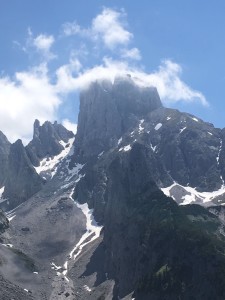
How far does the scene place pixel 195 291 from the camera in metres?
156

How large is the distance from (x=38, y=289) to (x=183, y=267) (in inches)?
2266

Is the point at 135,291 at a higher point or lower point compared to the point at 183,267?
lower

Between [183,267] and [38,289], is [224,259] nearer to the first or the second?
[183,267]

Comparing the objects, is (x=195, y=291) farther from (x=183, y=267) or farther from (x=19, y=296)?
(x=19, y=296)

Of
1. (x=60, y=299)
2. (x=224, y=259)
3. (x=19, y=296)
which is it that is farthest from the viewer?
(x=60, y=299)

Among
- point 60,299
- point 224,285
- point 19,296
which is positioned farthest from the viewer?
point 60,299

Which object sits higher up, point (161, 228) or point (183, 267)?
point (161, 228)

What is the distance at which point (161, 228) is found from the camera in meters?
200

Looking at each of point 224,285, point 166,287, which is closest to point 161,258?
point 166,287

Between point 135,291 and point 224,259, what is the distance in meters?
28.8

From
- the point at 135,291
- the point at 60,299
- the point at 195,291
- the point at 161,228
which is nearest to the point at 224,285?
the point at 195,291

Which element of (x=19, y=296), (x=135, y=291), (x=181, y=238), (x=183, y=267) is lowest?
(x=19, y=296)

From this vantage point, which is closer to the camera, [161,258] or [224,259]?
[224,259]

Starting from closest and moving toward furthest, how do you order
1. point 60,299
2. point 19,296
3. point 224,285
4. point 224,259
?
point 224,285, point 224,259, point 19,296, point 60,299
